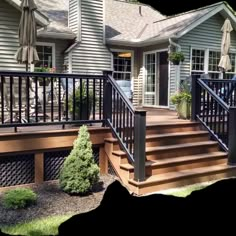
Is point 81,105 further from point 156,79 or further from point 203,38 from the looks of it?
point 203,38

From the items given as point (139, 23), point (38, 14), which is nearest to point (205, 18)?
point (139, 23)

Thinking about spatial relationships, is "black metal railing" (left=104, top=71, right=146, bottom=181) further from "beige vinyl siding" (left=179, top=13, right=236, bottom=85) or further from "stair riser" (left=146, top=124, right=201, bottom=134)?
"beige vinyl siding" (left=179, top=13, right=236, bottom=85)

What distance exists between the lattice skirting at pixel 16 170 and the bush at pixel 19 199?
0.60 meters

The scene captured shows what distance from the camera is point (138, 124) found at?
461 centimetres

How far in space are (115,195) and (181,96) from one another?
6.19 metres

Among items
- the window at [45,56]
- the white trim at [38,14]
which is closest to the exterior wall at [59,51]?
the window at [45,56]

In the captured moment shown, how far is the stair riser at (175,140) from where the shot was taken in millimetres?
5382

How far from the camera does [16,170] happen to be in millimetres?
4535

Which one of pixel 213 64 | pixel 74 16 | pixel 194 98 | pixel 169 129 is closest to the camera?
pixel 169 129

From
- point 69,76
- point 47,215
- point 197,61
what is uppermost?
point 197,61

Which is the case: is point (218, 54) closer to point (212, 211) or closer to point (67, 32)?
point (67, 32)

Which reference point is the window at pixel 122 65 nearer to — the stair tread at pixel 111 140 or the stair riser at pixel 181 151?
the stair riser at pixel 181 151

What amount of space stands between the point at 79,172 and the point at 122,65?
7704 mm

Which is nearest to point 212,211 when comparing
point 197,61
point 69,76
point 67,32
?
point 69,76
